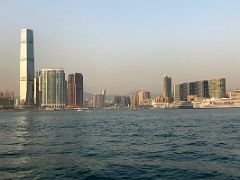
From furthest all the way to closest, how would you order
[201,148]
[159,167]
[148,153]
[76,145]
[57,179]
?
[76,145]
[201,148]
[148,153]
[159,167]
[57,179]

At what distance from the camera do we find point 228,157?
35344 millimetres

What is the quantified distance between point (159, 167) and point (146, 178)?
4052mm

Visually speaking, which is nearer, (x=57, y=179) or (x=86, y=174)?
(x=57, y=179)

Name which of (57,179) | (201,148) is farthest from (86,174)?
(201,148)

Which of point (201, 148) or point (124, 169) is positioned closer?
point (124, 169)

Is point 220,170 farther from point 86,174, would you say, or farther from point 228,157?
point 86,174

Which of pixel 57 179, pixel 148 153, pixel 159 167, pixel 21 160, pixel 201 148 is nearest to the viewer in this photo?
pixel 57 179

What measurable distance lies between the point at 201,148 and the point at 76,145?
14.1 meters

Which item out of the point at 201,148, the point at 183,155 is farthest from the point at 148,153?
the point at 201,148

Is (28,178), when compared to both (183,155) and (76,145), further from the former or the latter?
(76,145)

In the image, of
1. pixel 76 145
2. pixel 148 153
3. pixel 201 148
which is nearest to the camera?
pixel 148 153

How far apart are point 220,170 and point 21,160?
55.1 ft

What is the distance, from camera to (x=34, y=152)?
40562 mm

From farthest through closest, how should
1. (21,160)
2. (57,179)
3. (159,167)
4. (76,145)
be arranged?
(76,145), (21,160), (159,167), (57,179)
